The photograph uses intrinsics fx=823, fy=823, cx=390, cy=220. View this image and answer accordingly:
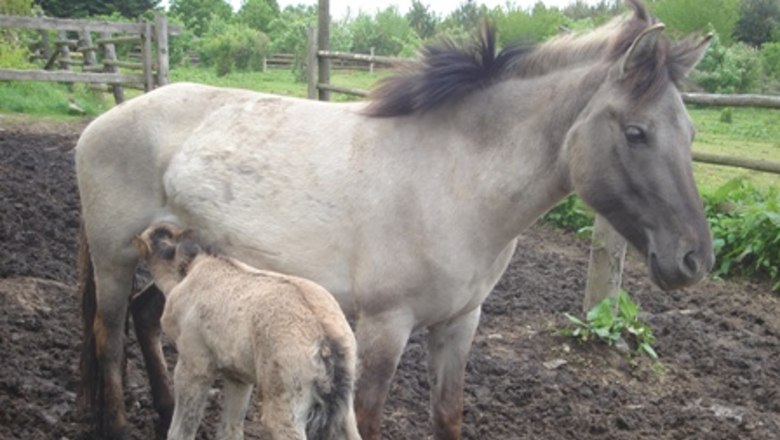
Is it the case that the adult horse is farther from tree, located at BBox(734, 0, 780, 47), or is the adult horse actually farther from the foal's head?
tree, located at BBox(734, 0, 780, 47)

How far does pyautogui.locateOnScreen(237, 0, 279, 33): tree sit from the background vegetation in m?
0.07

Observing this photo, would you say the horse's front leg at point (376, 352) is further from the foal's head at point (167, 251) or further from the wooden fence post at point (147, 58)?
the wooden fence post at point (147, 58)

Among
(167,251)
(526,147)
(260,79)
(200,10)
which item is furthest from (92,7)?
(526,147)

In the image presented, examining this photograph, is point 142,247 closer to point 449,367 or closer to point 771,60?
point 449,367

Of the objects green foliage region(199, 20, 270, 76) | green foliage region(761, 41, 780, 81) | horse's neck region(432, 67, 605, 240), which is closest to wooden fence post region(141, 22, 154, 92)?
horse's neck region(432, 67, 605, 240)

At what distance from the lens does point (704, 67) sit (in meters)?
24.2

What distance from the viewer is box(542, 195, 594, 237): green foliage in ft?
28.3

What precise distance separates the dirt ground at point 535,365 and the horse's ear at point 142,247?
931 millimetres

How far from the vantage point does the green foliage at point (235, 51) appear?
112ft

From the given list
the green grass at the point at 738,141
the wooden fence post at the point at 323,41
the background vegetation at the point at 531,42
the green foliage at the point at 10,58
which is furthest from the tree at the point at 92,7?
the wooden fence post at the point at 323,41

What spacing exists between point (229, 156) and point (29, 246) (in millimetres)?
3448

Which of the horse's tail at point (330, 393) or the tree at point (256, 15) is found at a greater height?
the tree at point (256, 15)

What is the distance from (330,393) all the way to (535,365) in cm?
277

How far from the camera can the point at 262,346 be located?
2.64 m
